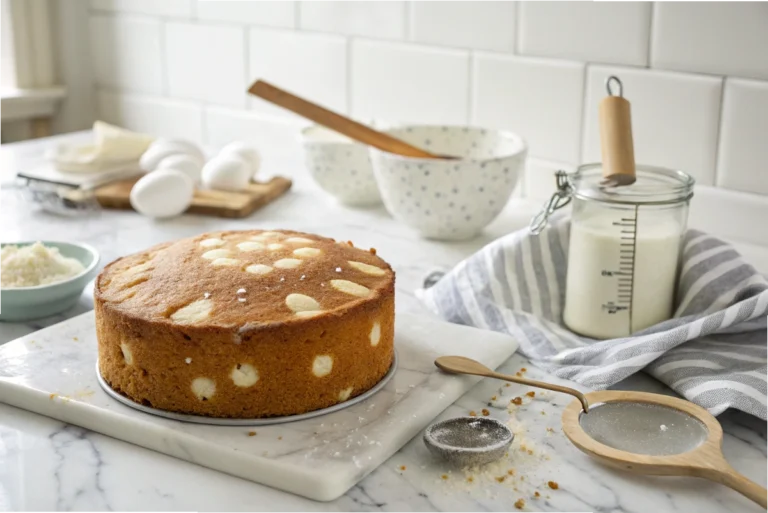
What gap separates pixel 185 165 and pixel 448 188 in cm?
46

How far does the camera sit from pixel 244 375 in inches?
30.0

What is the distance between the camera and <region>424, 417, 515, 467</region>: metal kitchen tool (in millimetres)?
721

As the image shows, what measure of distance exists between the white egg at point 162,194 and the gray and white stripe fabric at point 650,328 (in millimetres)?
465

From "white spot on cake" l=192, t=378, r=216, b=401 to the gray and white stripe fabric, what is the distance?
34cm

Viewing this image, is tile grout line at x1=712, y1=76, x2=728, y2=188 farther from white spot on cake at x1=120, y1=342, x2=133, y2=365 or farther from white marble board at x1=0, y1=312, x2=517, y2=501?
white spot on cake at x1=120, y1=342, x2=133, y2=365

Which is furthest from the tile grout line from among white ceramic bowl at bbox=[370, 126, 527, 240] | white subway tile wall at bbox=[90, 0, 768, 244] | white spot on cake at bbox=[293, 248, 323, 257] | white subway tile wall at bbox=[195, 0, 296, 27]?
white subway tile wall at bbox=[195, 0, 296, 27]

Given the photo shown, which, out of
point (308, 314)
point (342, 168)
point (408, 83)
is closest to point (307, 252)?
point (308, 314)

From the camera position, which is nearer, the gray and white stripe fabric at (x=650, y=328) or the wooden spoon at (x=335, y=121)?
the gray and white stripe fabric at (x=650, y=328)

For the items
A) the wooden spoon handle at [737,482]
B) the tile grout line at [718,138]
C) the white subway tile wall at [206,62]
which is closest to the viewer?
the wooden spoon handle at [737,482]

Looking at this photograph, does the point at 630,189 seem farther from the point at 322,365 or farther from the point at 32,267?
the point at 32,267

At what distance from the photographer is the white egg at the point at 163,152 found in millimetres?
1499

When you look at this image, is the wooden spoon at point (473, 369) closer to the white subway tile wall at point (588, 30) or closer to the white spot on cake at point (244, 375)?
the white spot on cake at point (244, 375)

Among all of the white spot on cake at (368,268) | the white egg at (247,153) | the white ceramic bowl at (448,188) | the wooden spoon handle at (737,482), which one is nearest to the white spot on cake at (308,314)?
the white spot on cake at (368,268)

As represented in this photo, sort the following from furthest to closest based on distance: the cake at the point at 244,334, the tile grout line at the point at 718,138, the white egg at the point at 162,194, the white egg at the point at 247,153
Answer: the white egg at the point at 247,153
the white egg at the point at 162,194
the tile grout line at the point at 718,138
the cake at the point at 244,334
